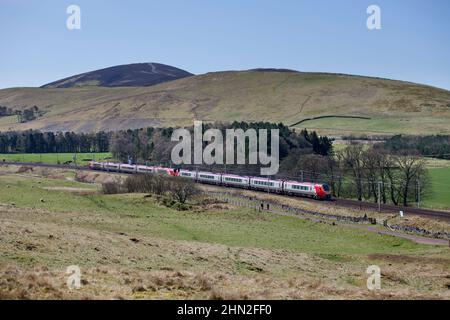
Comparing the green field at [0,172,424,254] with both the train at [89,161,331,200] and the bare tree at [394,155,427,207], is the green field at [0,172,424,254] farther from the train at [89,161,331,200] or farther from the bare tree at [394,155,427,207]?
the bare tree at [394,155,427,207]

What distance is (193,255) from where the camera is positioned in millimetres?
36219

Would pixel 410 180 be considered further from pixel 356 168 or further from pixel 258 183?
pixel 258 183

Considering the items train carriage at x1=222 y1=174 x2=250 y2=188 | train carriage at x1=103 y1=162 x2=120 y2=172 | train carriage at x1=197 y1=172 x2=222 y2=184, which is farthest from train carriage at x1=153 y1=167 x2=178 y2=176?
train carriage at x1=103 y1=162 x2=120 y2=172

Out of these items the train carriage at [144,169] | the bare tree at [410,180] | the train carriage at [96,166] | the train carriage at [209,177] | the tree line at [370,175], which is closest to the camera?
the bare tree at [410,180]

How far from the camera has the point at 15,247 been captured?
31.0m

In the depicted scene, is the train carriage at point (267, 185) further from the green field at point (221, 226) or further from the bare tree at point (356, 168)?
the green field at point (221, 226)

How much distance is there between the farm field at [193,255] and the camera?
909 inches

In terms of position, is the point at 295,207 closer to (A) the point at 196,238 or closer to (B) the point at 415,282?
(A) the point at 196,238

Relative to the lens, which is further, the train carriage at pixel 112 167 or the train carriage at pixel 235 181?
the train carriage at pixel 112 167

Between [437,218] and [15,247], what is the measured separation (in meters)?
47.2

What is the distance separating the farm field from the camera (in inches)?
909

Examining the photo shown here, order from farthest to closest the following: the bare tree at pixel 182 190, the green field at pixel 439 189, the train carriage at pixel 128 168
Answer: the train carriage at pixel 128 168 < the green field at pixel 439 189 < the bare tree at pixel 182 190

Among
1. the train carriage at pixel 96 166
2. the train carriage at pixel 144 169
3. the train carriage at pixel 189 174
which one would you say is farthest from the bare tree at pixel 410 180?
the train carriage at pixel 96 166
